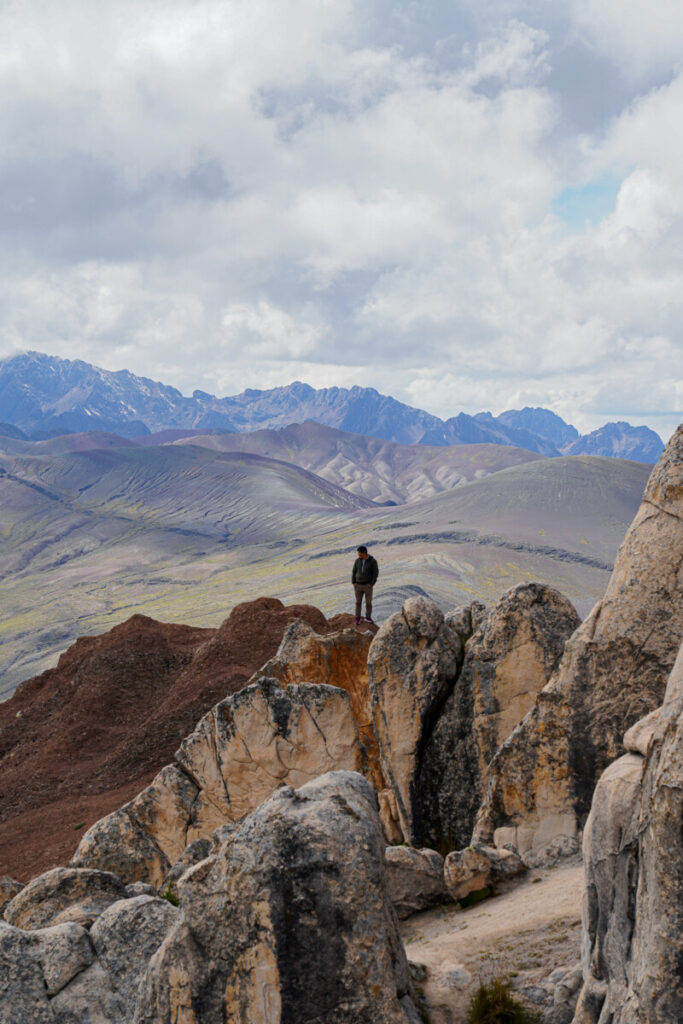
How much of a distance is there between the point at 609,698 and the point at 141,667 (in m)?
32.9

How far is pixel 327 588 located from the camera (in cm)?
13212

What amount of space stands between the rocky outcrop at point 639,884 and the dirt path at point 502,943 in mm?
1585

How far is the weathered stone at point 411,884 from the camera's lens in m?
13.9

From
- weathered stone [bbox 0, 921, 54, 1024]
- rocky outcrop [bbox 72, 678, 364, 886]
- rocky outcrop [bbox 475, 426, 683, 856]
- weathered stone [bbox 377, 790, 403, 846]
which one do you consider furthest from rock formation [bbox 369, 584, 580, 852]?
weathered stone [bbox 0, 921, 54, 1024]

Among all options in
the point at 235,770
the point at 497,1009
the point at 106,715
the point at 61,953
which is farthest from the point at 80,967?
the point at 106,715

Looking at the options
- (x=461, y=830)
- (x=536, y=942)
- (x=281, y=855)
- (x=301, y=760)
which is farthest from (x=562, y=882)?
(x=301, y=760)

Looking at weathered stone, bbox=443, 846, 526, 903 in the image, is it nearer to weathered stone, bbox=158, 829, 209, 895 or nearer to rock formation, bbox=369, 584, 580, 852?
rock formation, bbox=369, 584, 580, 852

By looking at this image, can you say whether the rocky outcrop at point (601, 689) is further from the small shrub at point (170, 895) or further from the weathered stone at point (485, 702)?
the small shrub at point (170, 895)

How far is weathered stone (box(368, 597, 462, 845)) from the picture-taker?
19.1 metres

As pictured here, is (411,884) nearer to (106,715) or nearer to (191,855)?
(191,855)

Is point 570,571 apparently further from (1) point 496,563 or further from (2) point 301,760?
(2) point 301,760

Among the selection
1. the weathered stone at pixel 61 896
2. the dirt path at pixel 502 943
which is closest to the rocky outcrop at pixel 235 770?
the weathered stone at pixel 61 896

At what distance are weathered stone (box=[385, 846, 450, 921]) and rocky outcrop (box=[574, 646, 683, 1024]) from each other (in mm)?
5460

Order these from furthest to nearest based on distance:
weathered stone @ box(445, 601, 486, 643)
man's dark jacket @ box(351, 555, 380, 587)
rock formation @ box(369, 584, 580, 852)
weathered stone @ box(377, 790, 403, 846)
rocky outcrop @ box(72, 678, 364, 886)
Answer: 1. man's dark jacket @ box(351, 555, 380, 587)
2. weathered stone @ box(445, 601, 486, 643)
3. rocky outcrop @ box(72, 678, 364, 886)
4. weathered stone @ box(377, 790, 403, 846)
5. rock formation @ box(369, 584, 580, 852)
